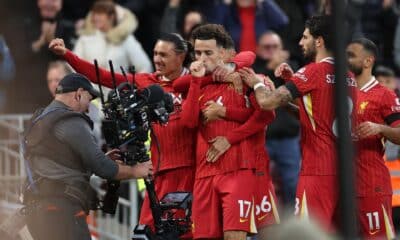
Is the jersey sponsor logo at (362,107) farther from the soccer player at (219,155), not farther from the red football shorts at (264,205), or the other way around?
the red football shorts at (264,205)

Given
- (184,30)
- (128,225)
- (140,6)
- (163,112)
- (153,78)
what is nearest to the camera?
(163,112)

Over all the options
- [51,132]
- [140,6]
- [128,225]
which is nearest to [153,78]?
[51,132]

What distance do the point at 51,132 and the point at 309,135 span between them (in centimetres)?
196

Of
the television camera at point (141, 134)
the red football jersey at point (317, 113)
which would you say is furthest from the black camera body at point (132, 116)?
the red football jersey at point (317, 113)

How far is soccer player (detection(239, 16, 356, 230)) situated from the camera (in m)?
8.66

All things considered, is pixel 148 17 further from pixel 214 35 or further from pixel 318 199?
pixel 318 199

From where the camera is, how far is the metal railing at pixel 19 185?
11.5m

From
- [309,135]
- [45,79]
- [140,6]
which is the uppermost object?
[140,6]

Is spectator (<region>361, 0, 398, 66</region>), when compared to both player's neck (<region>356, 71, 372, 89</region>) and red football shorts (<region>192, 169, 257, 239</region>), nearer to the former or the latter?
player's neck (<region>356, 71, 372, 89</region>)

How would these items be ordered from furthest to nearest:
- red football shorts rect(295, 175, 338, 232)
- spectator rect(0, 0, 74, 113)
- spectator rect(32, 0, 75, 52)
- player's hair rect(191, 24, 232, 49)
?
spectator rect(32, 0, 75, 52)
spectator rect(0, 0, 74, 113)
player's hair rect(191, 24, 232, 49)
red football shorts rect(295, 175, 338, 232)

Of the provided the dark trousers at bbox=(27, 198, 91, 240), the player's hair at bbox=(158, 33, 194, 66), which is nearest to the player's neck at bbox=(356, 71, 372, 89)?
the player's hair at bbox=(158, 33, 194, 66)

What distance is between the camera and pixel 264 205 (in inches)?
358

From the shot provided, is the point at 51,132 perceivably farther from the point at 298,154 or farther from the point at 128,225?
the point at 298,154

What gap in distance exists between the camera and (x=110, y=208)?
870 centimetres
